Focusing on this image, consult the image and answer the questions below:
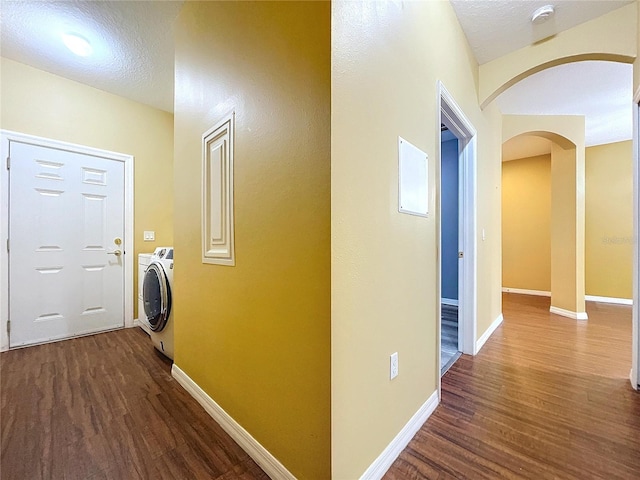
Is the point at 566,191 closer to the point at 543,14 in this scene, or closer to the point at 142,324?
the point at 543,14

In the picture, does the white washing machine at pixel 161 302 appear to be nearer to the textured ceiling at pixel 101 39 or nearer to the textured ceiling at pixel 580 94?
the textured ceiling at pixel 101 39

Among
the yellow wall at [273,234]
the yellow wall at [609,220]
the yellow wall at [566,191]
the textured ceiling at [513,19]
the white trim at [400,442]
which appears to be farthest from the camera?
the yellow wall at [609,220]

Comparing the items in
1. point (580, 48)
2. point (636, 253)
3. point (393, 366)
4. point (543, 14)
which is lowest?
point (393, 366)

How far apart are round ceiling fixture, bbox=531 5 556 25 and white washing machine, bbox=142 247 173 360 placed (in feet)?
10.6

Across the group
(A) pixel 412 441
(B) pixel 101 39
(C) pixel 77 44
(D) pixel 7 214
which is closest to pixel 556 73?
(A) pixel 412 441

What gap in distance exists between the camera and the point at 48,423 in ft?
4.72

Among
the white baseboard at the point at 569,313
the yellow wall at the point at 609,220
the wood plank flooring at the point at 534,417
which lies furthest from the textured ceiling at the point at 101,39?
the yellow wall at the point at 609,220

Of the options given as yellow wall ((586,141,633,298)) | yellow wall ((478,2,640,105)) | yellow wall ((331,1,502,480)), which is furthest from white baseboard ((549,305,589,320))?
yellow wall ((331,1,502,480))

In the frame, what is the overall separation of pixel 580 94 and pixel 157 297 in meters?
4.64

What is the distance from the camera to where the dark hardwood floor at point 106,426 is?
115 centimetres

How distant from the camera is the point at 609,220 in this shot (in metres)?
4.29

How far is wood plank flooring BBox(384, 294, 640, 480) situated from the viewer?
1150 mm

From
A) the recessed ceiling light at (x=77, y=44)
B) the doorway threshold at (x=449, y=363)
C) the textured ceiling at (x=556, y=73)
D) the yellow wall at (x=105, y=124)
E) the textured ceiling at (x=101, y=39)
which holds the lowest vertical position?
the doorway threshold at (x=449, y=363)

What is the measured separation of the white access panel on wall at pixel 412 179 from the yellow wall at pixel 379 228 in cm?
4
